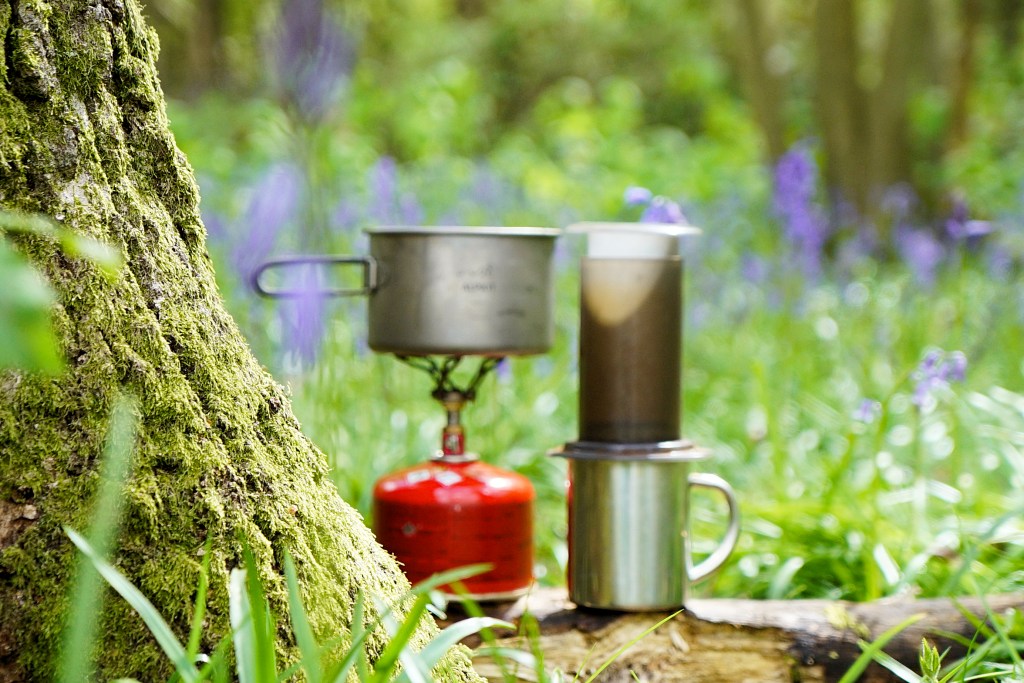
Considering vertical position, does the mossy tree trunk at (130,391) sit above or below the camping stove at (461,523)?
above

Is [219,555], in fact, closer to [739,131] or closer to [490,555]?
[490,555]

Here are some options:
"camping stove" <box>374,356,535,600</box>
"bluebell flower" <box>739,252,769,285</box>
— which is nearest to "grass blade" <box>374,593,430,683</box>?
"camping stove" <box>374,356,535,600</box>

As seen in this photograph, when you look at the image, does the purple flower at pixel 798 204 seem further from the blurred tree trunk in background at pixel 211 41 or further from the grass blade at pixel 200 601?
the blurred tree trunk in background at pixel 211 41

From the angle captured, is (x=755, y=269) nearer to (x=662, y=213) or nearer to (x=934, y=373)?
(x=662, y=213)

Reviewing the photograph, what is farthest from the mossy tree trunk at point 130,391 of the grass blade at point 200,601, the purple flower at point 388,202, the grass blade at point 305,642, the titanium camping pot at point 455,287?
the purple flower at point 388,202

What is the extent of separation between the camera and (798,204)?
4.14 meters

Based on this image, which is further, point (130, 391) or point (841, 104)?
point (841, 104)

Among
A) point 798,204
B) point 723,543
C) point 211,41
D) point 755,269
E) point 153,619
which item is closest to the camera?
point 153,619

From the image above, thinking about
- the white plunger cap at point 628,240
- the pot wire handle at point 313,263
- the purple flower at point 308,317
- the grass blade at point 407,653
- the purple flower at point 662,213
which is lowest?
the grass blade at point 407,653

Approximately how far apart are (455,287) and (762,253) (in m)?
3.66

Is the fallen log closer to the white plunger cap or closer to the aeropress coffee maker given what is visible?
the aeropress coffee maker

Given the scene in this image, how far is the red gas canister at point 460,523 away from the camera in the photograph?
1835 millimetres

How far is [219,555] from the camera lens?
44.5 inches

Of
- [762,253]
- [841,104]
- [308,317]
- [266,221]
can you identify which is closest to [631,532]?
[308,317]
